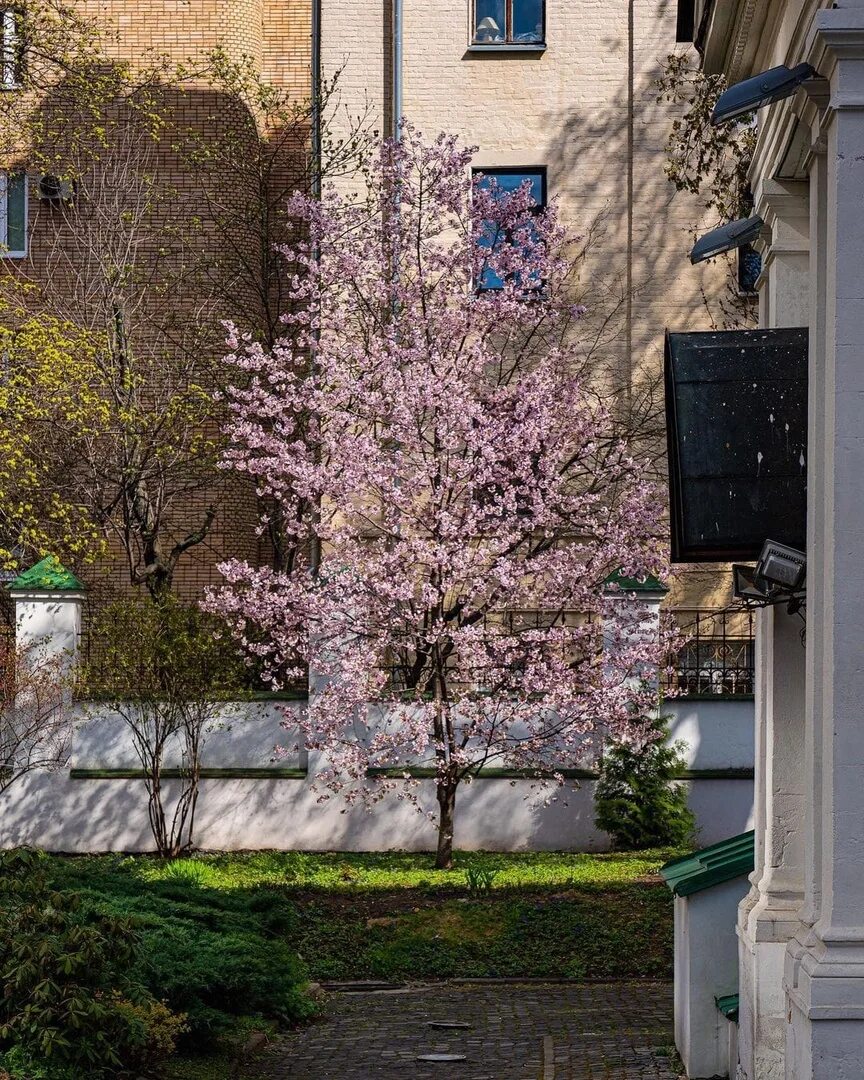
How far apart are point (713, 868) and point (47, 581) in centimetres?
1147

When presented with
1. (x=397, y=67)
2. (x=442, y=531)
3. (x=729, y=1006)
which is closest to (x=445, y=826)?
(x=442, y=531)

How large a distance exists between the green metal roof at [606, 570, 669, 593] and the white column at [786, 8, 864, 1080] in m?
12.1

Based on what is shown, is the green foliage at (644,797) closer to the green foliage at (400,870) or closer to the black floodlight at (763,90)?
the green foliage at (400,870)

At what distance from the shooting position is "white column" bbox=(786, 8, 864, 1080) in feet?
19.7

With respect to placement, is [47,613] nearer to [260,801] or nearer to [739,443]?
[260,801]

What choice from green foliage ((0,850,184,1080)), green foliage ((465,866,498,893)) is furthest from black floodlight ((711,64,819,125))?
green foliage ((465,866,498,893))

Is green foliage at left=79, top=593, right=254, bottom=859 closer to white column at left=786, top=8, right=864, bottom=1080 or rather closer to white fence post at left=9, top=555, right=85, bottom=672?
white fence post at left=9, top=555, right=85, bottom=672

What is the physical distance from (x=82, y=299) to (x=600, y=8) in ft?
28.5

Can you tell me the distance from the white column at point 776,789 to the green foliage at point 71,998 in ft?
9.41

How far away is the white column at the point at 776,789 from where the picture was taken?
761 centimetres

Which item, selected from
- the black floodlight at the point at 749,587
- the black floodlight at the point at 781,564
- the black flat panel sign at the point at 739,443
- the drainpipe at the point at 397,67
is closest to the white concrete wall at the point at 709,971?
the black floodlight at the point at 749,587

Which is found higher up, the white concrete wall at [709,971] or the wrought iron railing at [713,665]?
the wrought iron railing at [713,665]

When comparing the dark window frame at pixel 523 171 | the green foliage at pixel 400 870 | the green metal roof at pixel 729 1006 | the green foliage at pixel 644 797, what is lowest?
the green foliage at pixel 400 870

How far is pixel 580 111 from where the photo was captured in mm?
24484
